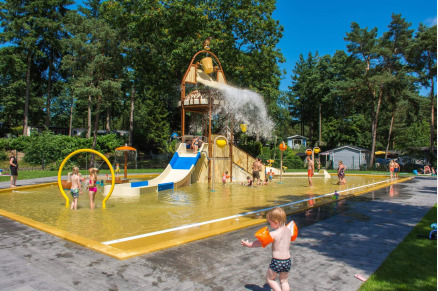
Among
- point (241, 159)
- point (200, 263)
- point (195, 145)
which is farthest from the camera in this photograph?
point (241, 159)

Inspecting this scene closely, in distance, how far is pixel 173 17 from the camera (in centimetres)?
3042

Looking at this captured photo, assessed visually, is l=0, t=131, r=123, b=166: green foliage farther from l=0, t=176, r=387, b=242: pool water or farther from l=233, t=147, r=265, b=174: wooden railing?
l=233, t=147, r=265, b=174: wooden railing

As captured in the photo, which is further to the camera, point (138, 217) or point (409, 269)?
point (138, 217)

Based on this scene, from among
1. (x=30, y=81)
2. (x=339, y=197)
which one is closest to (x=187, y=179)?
(x=339, y=197)

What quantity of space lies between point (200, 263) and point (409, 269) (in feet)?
10.9

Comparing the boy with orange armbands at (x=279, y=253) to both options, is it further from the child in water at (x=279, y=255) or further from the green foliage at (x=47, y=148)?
the green foliage at (x=47, y=148)

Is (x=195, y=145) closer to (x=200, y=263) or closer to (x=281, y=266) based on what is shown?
(x=200, y=263)

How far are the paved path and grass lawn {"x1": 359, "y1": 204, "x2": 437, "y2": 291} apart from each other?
0.57ft

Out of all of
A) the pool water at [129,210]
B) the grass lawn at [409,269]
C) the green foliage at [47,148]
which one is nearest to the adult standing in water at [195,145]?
the pool water at [129,210]

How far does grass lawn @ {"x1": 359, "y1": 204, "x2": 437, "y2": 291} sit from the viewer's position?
4.45 meters

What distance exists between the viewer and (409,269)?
5.04 m

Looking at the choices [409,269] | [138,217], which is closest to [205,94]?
[138,217]

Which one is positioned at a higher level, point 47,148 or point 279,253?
point 47,148

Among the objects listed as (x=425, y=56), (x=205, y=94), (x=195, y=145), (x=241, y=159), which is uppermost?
(x=425, y=56)
